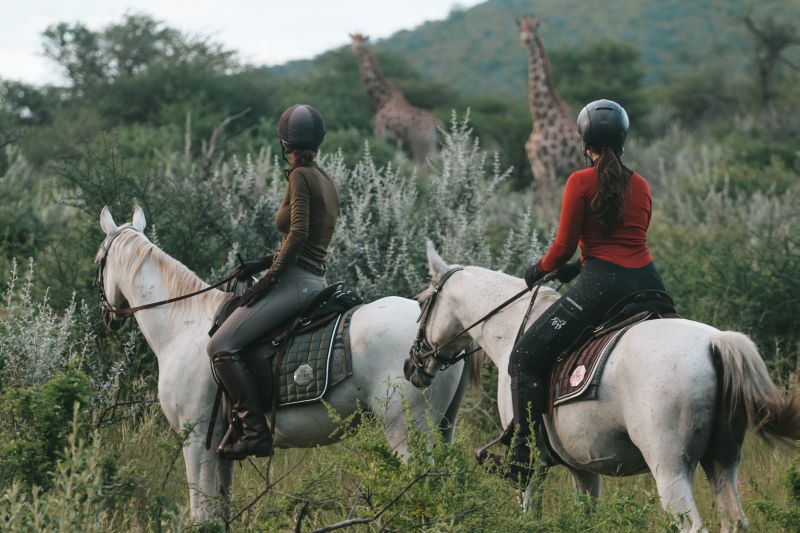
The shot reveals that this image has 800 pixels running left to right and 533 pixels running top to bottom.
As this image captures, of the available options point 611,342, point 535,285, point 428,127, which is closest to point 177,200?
point 535,285

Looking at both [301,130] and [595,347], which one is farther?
[301,130]

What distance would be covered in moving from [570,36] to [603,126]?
73226 mm

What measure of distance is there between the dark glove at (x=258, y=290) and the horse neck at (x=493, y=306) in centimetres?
103

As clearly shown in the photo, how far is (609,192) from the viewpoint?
532 centimetres

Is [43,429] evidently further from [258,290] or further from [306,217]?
[306,217]

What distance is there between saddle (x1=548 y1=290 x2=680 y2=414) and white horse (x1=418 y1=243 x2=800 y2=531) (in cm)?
5

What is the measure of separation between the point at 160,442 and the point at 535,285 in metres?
2.18

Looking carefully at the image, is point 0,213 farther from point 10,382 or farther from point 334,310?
point 334,310

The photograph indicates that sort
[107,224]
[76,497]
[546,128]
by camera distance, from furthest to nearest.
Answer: [546,128]
[107,224]
[76,497]

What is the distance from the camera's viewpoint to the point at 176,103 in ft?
79.0

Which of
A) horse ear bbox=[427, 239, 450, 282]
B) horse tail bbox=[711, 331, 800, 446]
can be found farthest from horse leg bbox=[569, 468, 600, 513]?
horse ear bbox=[427, 239, 450, 282]

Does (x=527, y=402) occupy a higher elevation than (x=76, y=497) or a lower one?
lower

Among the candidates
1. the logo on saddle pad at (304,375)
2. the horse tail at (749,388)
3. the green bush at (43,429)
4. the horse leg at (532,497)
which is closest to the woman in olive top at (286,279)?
the logo on saddle pad at (304,375)

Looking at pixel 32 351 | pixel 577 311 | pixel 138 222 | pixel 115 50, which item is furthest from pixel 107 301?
pixel 115 50
